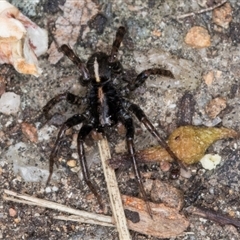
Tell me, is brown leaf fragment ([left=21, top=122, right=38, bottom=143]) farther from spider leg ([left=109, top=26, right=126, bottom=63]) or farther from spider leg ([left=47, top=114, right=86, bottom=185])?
spider leg ([left=109, top=26, right=126, bottom=63])

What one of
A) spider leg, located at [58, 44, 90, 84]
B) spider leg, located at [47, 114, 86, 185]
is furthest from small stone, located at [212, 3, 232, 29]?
spider leg, located at [47, 114, 86, 185]

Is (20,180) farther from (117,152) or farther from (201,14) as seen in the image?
(201,14)

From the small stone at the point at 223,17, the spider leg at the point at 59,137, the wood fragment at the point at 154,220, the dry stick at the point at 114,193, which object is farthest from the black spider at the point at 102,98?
the small stone at the point at 223,17

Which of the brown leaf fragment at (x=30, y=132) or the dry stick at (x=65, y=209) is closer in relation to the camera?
the dry stick at (x=65, y=209)

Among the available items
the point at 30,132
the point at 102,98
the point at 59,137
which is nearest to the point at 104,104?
the point at 102,98

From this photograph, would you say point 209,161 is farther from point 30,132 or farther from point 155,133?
point 30,132

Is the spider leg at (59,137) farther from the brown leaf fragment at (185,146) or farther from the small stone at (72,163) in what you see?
the brown leaf fragment at (185,146)

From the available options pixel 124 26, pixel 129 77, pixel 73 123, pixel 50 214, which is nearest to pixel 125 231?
pixel 50 214
